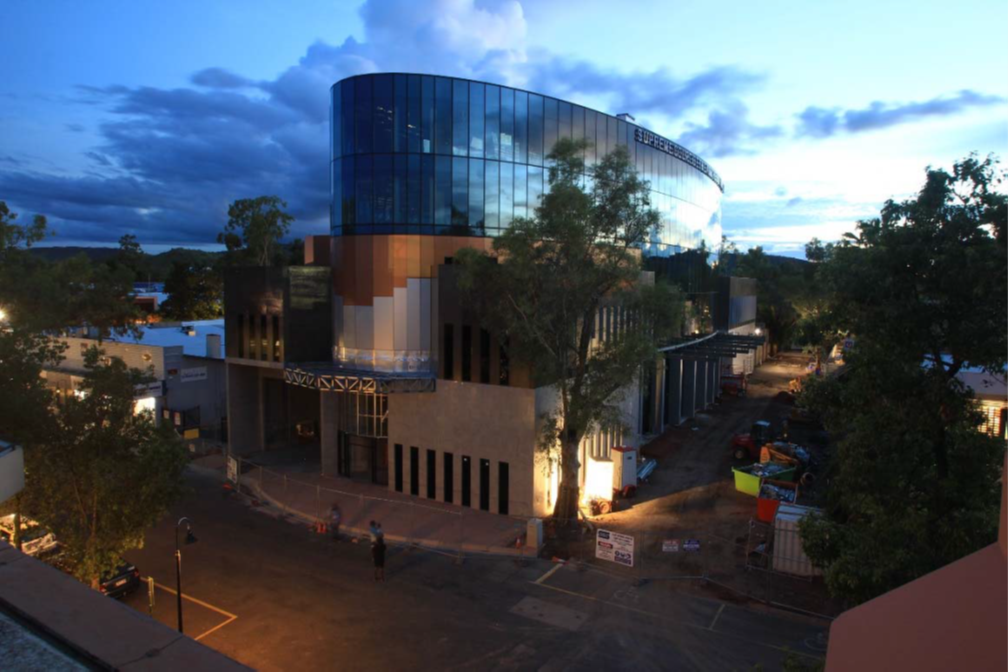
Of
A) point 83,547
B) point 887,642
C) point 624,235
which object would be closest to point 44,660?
point 887,642

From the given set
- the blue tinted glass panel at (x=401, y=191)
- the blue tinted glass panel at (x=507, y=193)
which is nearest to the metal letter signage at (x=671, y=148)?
the blue tinted glass panel at (x=507, y=193)

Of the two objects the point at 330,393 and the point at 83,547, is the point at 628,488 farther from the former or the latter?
the point at 83,547

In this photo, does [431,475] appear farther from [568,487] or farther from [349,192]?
[349,192]

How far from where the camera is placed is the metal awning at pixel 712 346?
36.0m

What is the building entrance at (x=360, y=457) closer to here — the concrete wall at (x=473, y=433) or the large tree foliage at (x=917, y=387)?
the concrete wall at (x=473, y=433)

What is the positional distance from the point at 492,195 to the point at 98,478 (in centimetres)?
1777

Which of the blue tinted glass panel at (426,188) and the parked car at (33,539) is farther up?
the blue tinted glass panel at (426,188)

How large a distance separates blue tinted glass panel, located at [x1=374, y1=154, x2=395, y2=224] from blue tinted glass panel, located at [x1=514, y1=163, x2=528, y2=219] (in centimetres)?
542

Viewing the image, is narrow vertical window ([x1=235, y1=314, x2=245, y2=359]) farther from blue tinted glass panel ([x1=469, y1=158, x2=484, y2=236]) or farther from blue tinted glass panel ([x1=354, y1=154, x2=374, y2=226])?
blue tinted glass panel ([x1=469, y1=158, x2=484, y2=236])

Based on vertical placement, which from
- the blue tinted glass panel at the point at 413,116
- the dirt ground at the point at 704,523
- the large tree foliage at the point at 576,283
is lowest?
the dirt ground at the point at 704,523

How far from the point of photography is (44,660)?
305 cm

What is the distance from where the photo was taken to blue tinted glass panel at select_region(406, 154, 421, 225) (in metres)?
25.1

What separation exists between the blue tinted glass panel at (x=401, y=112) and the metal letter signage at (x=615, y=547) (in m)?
16.7

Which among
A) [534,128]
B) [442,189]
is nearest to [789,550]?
[442,189]
